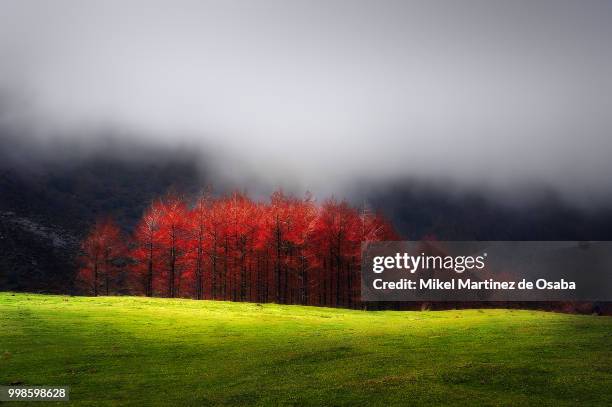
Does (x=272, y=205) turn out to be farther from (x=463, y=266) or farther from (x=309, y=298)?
(x=463, y=266)

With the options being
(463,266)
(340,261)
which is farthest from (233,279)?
(463,266)

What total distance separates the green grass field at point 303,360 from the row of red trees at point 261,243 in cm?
4399

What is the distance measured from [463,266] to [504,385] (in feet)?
294

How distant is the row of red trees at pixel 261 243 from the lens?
94000mm

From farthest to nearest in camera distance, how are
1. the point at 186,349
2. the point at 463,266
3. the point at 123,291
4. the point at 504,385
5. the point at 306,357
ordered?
the point at 123,291 → the point at 463,266 → the point at 186,349 → the point at 306,357 → the point at 504,385

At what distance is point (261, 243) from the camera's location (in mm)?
93812

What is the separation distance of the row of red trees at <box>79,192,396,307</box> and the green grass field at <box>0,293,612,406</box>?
44.0m

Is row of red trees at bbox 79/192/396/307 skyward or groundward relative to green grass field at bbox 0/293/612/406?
skyward

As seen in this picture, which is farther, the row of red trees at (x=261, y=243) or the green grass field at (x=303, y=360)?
the row of red trees at (x=261, y=243)

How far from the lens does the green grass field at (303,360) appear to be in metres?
23.8

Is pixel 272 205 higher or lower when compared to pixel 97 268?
higher

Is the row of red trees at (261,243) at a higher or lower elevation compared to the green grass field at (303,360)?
higher

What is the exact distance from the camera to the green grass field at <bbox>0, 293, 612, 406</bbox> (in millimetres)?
23750

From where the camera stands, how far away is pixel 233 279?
105 metres
